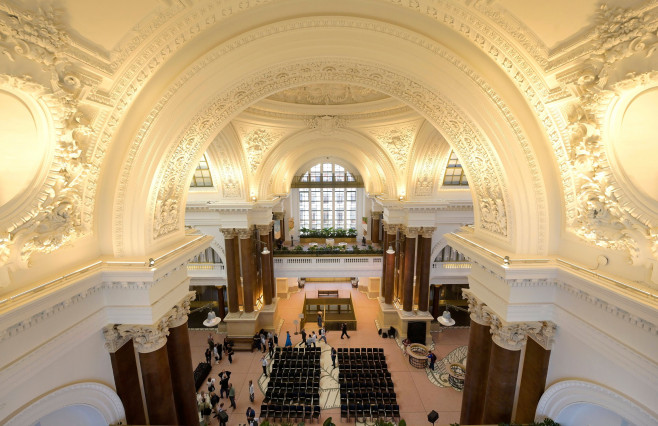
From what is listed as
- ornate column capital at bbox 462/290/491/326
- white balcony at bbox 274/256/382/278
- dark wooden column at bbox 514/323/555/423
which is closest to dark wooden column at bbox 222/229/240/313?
white balcony at bbox 274/256/382/278

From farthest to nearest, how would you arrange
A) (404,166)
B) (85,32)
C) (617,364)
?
(404,166) → (617,364) → (85,32)

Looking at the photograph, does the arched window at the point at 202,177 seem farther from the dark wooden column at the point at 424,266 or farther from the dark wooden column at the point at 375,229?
the dark wooden column at the point at 375,229

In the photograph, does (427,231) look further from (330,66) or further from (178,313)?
(178,313)

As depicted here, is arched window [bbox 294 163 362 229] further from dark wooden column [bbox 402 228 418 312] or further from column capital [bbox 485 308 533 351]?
column capital [bbox 485 308 533 351]

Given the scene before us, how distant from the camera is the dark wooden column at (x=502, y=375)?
5.85m

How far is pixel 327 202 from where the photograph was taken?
29422 mm

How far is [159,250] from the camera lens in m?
5.85

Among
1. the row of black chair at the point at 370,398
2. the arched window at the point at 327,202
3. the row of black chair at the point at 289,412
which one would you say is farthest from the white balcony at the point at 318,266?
the arched window at the point at 327,202

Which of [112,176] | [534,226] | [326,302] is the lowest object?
[326,302]

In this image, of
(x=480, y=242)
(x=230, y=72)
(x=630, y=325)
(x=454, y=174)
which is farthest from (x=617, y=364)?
(x=454, y=174)

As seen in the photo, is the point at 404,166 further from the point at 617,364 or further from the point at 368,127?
the point at 617,364

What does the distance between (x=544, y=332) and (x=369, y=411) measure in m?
7.22

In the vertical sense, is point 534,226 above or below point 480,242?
above

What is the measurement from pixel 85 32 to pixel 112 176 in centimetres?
229
